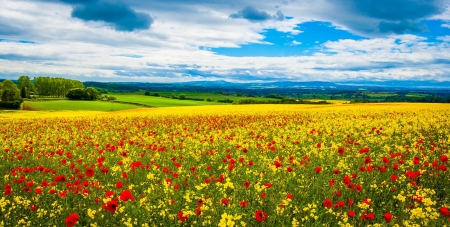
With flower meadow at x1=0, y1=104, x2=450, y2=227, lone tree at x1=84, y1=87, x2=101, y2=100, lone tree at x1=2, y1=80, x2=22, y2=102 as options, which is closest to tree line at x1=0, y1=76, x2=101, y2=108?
lone tree at x1=84, y1=87, x2=101, y2=100

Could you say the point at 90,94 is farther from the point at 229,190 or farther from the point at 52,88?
the point at 229,190

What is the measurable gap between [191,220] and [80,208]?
2.03m

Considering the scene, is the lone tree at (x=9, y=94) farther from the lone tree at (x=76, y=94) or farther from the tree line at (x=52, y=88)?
the lone tree at (x=76, y=94)

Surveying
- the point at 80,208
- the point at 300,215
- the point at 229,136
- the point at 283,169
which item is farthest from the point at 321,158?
the point at 80,208

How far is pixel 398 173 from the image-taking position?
741 centimetres

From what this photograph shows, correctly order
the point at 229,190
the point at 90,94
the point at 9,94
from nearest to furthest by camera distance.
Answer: the point at 229,190 < the point at 9,94 < the point at 90,94

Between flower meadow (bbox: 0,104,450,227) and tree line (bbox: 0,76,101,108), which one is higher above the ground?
tree line (bbox: 0,76,101,108)

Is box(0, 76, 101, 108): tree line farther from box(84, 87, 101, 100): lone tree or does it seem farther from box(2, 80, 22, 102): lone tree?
box(2, 80, 22, 102): lone tree

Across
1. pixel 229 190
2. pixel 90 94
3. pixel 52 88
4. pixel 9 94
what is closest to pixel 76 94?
pixel 90 94

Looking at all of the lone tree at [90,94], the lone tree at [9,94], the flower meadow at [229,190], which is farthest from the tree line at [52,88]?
the flower meadow at [229,190]

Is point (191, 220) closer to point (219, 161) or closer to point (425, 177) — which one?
point (219, 161)

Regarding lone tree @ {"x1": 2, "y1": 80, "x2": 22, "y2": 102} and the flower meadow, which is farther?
lone tree @ {"x1": 2, "y1": 80, "x2": 22, "y2": 102}

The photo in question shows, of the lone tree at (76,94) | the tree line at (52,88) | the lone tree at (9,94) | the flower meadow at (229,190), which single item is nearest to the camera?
the flower meadow at (229,190)

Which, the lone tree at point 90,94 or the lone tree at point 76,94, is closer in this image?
the lone tree at point 76,94
